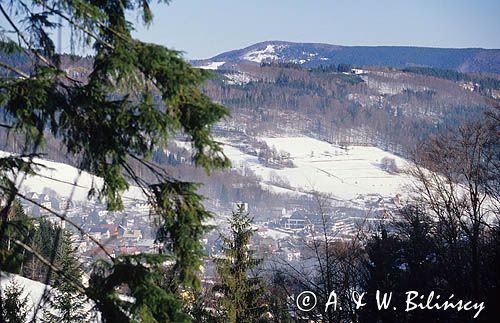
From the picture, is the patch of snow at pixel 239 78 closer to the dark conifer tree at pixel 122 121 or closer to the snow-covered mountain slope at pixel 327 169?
the snow-covered mountain slope at pixel 327 169

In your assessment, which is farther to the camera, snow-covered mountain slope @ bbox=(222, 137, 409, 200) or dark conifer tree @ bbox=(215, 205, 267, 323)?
snow-covered mountain slope @ bbox=(222, 137, 409, 200)

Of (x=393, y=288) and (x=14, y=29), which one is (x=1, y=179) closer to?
(x=14, y=29)

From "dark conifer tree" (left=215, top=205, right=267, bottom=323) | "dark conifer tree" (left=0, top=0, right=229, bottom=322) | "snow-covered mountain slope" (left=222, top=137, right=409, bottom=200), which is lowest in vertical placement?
"snow-covered mountain slope" (left=222, top=137, right=409, bottom=200)

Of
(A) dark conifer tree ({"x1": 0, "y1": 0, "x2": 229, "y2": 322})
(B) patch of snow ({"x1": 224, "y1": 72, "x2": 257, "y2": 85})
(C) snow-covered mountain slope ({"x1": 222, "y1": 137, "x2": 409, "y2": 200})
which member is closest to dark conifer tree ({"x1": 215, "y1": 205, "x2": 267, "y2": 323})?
(A) dark conifer tree ({"x1": 0, "y1": 0, "x2": 229, "y2": 322})

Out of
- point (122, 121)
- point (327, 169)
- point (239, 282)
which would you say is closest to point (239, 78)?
point (327, 169)

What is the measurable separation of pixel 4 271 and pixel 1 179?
673 millimetres

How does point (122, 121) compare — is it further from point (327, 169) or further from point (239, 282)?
point (327, 169)

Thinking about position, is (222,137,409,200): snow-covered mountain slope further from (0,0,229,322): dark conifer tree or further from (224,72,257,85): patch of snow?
(0,0,229,322): dark conifer tree

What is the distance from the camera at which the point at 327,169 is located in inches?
2761

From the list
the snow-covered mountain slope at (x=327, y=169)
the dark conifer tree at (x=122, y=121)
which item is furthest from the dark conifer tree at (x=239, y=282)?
the snow-covered mountain slope at (x=327, y=169)

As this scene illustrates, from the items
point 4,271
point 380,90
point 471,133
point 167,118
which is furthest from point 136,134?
point 380,90

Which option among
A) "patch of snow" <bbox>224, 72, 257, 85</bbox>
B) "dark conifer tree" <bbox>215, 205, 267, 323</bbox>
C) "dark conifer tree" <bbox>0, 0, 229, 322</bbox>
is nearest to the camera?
"dark conifer tree" <bbox>0, 0, 229, 322</bbox>

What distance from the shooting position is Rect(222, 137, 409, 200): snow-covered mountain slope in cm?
6031

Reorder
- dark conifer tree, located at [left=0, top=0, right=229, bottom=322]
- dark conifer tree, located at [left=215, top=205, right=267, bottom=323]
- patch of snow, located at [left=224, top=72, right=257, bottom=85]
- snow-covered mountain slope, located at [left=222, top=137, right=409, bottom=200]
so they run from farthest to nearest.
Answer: patch of snow, located at [left=224, top=72, right=257, bottom=85] < snow-covered mountain slope, located at [left=222, top=137, right=409, bottom=200] < dark conifer tree, located at [left=215, top=205, right=267, bottom=323] < dark conifer tree, located at [left=0, top=0, right=229, bottom=322]
